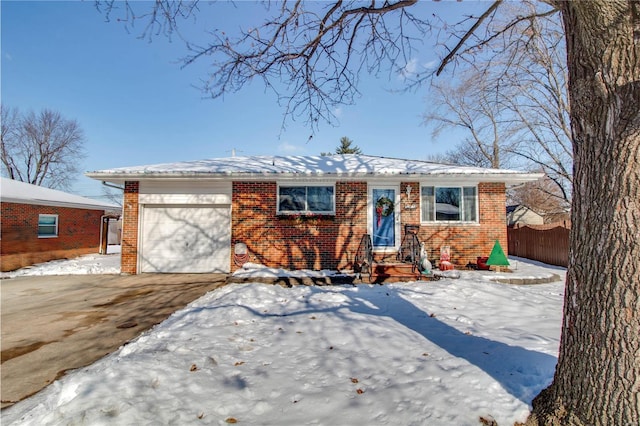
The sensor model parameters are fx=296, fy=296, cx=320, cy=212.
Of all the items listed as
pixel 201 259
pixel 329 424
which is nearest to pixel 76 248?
pixel 201 259

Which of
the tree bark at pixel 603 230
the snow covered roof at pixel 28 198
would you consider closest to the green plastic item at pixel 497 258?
the tree bark at pixel 603 230

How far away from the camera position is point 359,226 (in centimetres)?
910

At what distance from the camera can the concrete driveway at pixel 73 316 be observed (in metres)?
3.37

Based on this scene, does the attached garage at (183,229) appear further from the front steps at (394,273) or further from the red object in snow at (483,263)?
the red object in snow at (483,263)

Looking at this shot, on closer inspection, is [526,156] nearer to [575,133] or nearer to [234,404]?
[575,133]

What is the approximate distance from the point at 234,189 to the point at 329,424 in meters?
7.88

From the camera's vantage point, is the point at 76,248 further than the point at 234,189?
Yes

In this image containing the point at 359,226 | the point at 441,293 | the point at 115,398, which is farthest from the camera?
the point at 359,226

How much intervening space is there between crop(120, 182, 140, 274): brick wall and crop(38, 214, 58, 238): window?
7083mm

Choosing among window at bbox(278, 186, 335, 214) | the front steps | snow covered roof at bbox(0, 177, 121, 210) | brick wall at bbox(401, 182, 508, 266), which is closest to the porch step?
the front steps

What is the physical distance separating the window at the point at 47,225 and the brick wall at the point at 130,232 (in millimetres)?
7083

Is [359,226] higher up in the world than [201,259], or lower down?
higher up

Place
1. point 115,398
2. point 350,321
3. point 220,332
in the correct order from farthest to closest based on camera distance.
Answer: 1. point 350,321
2. point 220,332
3. point 115,398

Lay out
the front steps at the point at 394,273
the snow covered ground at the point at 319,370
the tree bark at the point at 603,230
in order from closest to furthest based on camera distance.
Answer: the tree bark at the point at 603,230 → the snow covered ground at the point at 319,370 → the front steps at the point at 394,273
